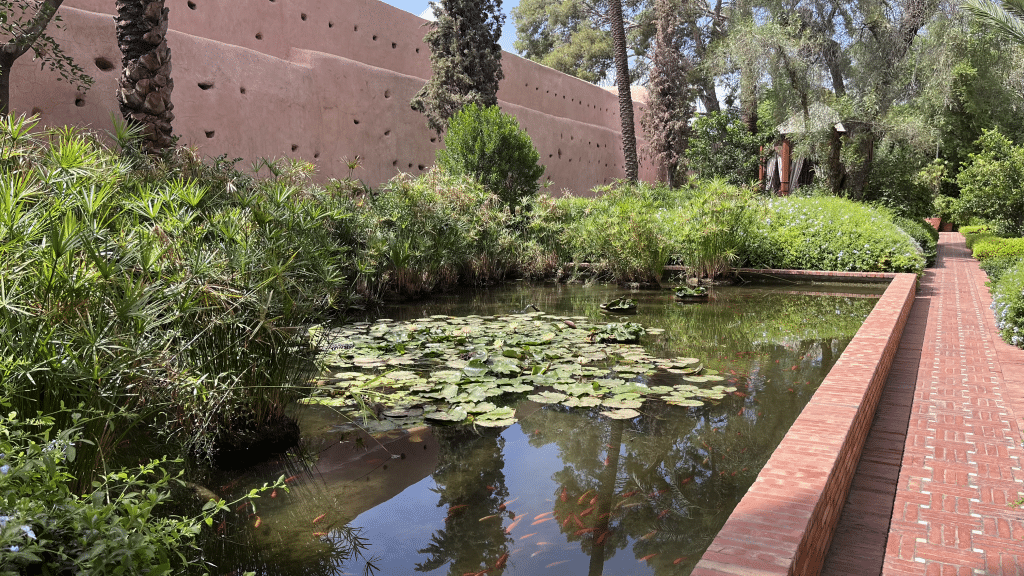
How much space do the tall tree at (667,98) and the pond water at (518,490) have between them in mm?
18169

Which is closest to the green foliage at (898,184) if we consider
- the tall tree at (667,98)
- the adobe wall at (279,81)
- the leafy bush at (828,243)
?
the tall tree at (667,98)

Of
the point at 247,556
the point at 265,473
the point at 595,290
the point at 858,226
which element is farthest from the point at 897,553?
the point at 858,226

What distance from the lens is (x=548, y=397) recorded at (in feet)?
13.4

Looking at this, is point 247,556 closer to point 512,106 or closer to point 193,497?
point 193,497

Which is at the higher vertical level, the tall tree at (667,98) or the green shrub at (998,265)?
the tall tree at (667,98)

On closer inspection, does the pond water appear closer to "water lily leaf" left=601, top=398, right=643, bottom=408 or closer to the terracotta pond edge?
"water lily leaf" left=601, top=398, right=643, bottom=408

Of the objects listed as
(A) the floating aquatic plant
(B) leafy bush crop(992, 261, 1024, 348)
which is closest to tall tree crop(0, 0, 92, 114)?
(A) the floating aquatic plant

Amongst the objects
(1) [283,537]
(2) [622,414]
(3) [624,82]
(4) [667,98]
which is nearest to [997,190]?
(3) [624,82]

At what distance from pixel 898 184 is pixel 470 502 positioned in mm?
18904

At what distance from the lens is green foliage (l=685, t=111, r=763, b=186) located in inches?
730

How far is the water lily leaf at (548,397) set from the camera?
4.04 meters

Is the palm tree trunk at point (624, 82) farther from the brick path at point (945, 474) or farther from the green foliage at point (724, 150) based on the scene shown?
the brick path at point (945, 474)

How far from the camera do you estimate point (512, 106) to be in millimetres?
18984

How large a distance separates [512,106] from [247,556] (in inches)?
703
